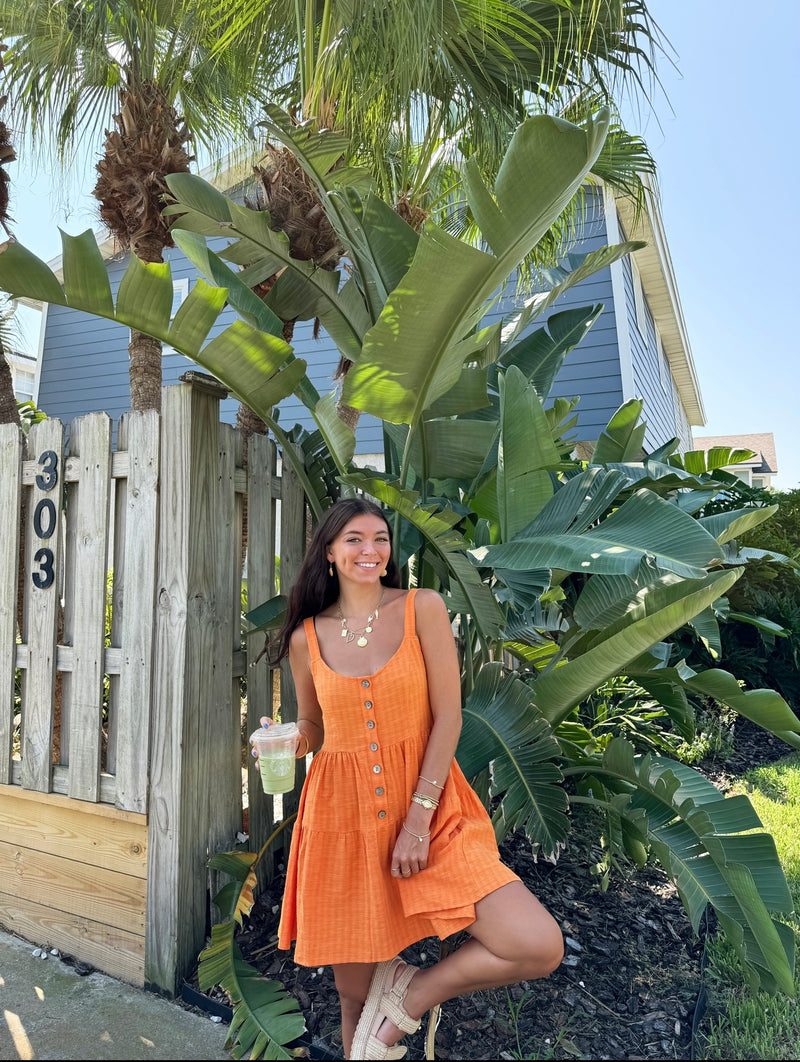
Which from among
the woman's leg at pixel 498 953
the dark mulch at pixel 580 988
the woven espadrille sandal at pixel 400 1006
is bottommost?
the dark mulch at pixel 580 988

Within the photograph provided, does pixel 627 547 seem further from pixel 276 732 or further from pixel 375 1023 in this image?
pixel 375 1023

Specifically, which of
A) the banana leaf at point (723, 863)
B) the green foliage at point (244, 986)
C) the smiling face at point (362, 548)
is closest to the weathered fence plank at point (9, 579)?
the green foliage at point (244, 986)

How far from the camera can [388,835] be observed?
80.6 inches

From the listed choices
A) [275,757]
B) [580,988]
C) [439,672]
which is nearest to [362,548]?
[439,672]

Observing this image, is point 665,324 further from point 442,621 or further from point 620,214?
point 442,621

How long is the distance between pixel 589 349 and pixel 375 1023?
807 cm

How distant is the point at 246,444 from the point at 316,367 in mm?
7677

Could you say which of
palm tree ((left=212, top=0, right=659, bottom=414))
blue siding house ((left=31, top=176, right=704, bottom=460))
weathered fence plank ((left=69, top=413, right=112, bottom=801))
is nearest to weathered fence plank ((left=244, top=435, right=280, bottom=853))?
weathered fence plank ((left=69, top=413, right=112, bottom=801))

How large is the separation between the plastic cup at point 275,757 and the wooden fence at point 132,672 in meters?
0.64

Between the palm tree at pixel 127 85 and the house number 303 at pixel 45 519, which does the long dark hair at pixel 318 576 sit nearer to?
the house number 303 at pixel 45 519

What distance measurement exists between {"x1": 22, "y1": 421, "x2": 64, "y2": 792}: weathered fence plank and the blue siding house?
205 inches

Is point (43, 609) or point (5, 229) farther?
point (5, 229)

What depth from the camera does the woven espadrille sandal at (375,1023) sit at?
1.96 metres

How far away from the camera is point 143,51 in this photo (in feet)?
15.6
